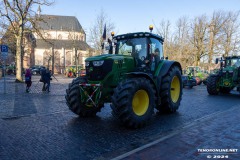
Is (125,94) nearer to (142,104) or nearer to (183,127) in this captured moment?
(142,104)

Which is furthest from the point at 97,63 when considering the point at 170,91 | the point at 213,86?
the point at 213,86

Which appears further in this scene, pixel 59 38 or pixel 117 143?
pixel 59 38

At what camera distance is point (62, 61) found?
234 ft

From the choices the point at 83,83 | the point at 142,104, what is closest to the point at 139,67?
the point at 142,104

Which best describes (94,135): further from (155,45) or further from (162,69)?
(155,45)

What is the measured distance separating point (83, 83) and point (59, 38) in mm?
77038

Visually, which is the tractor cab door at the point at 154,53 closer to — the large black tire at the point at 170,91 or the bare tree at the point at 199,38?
the large black tire at the point at 170,91

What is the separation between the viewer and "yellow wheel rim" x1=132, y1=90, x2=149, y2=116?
648 centimetres

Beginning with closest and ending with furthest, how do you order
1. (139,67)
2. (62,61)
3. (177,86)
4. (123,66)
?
(123,66) → (139,67) → (177,86) → (62,61)

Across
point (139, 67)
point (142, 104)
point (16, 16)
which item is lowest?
point (142, 104)

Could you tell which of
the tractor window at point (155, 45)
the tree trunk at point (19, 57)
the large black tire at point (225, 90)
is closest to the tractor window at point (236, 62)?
the large black tire at point (225, 90)

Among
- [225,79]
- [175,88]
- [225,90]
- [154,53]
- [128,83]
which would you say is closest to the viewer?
[128,83]

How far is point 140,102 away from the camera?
672cm

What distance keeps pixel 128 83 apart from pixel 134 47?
7.02 feet
